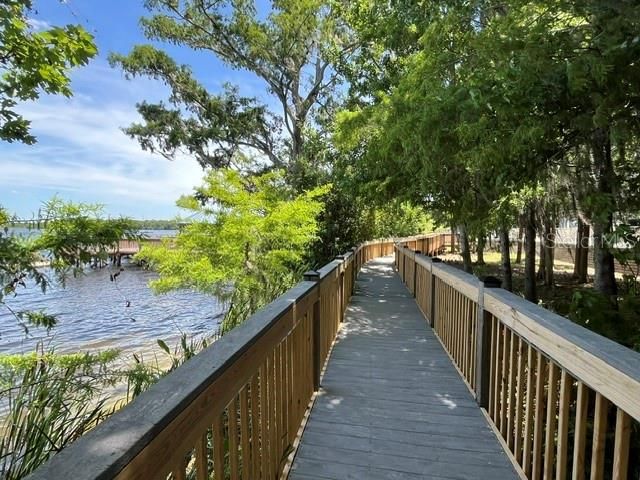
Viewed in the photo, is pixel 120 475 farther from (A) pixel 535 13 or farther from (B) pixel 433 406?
(A) pixel 535 13

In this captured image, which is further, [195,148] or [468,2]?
[195,148]

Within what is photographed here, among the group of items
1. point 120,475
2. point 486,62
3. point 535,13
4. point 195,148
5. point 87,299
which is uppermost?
point 195,148

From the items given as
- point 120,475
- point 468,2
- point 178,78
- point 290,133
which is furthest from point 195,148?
point 120,475

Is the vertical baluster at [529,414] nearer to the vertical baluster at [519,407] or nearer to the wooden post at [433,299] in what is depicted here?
the vertical baluster at [519,407]

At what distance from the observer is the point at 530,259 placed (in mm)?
Answer: 8664

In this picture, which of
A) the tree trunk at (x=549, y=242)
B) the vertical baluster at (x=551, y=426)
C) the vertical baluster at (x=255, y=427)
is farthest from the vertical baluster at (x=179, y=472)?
the tree trunk at (x=549, y=242)

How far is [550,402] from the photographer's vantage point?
1.91 m

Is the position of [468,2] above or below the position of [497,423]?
above

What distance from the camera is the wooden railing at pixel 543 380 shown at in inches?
54.6

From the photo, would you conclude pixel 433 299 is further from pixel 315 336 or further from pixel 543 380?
pixel 543 380

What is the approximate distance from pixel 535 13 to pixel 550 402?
3.92 metres

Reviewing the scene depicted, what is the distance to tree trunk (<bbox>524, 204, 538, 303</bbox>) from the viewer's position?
Result: 332 inches

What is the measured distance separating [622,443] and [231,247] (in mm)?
5623

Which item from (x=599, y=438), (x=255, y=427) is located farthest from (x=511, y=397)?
(x=255, y=427)
